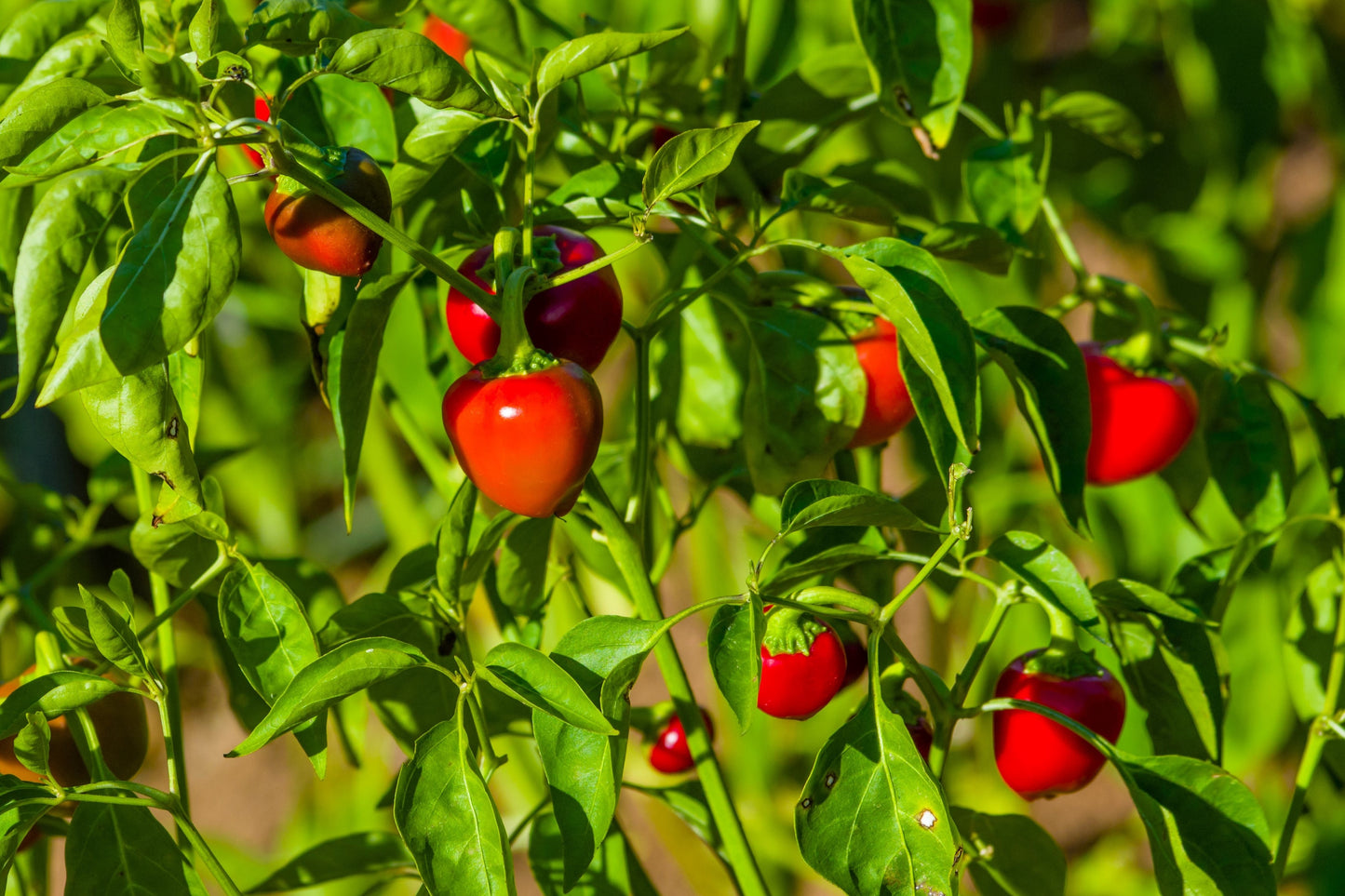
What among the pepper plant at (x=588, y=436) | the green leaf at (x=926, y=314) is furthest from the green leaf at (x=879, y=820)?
the green leaf at (x=926, y=314)

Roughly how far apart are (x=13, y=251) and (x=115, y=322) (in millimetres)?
237

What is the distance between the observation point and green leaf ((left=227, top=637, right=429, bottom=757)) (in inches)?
13.8

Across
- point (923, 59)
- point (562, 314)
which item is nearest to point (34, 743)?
point (562, 314)

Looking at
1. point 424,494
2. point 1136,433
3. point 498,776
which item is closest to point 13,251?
point 1136,433

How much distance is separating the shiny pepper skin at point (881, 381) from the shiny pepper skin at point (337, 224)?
23cm

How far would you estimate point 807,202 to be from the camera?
0.47m

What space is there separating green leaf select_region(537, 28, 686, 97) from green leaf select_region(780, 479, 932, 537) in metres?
0.15

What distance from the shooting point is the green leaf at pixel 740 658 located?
1.22 ft

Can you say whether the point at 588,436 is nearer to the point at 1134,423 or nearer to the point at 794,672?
the point at 794,672

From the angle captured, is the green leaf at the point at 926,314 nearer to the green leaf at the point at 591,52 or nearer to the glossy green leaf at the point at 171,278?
the green leaf at the point at 591,52

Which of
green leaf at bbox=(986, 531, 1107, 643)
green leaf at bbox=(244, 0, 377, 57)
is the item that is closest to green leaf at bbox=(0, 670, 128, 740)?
green leaf at bbox=(244, 0, 377, 57)

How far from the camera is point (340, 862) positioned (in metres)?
0.56

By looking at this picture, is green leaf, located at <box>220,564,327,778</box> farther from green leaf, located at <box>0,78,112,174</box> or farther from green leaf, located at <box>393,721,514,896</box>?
green leaf, located at <box>0,78,112,174</box>

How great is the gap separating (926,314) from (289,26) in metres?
0.23
